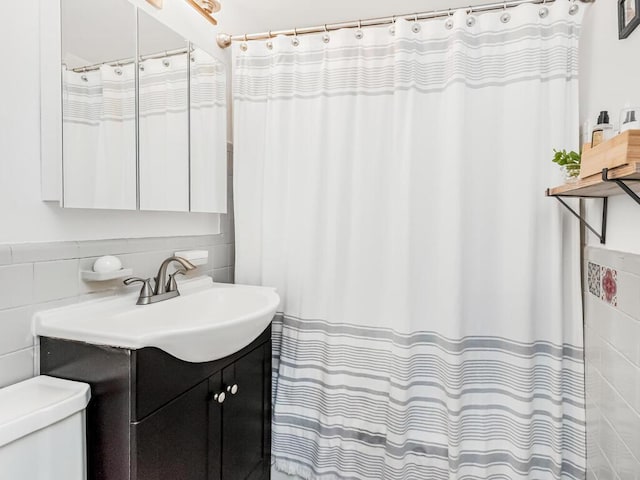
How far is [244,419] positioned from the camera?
5.10 feet

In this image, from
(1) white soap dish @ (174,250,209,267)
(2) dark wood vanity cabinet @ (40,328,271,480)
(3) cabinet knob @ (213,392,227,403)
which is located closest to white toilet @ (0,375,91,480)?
(2) dark wood vanity cabinet @ (40,328,271,480)

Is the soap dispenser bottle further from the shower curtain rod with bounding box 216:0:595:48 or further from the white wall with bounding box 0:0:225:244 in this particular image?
the white wall with bounding box 0:0:225:244

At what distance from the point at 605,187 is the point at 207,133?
150 cm

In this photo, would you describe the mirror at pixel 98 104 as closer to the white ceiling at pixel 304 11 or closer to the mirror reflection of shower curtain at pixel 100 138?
the mirror reflection of shower curtain at pixel 100 138

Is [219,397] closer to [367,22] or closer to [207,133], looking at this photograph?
[207,133]

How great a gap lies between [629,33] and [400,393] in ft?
4.65

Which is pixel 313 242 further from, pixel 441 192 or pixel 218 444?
pixel 218 444

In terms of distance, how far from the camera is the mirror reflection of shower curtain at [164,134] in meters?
1.47

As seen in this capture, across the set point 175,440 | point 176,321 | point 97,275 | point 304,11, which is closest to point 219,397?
point 175,440

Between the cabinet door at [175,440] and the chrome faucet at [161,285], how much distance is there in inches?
14.3

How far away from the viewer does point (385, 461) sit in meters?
1.67

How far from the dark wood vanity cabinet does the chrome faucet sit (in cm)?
31

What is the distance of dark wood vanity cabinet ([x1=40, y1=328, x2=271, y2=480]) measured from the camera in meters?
1.05

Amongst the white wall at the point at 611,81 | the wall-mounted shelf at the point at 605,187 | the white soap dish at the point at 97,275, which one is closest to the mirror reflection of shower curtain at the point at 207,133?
the white soap dish at the point at 97,275
